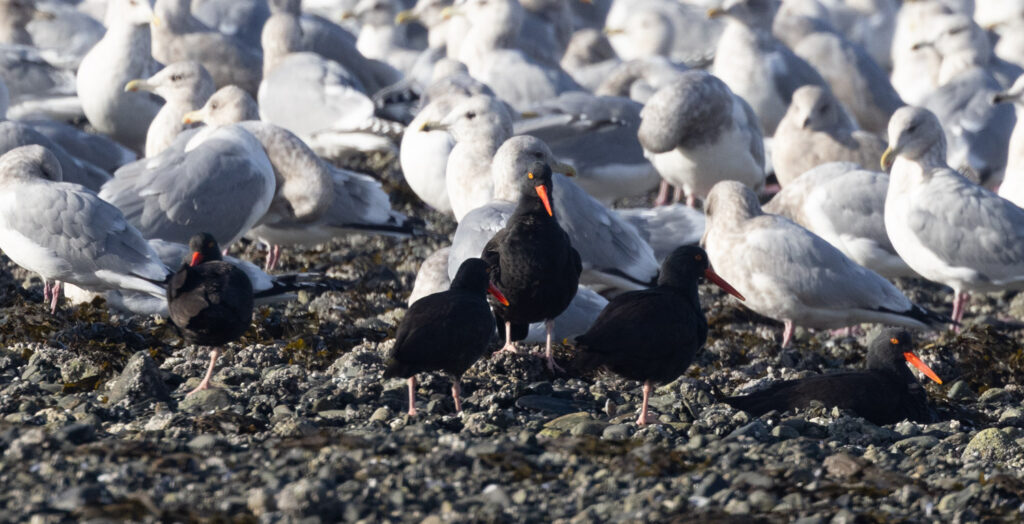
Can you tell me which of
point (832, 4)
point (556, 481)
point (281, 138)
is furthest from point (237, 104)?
point (832, 4)

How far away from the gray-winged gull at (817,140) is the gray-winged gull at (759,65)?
2.35 m

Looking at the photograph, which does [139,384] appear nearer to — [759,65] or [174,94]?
[174,94]

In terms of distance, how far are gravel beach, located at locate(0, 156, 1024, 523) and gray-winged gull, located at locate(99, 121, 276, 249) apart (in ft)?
3.06

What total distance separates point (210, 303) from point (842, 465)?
8.96 feet

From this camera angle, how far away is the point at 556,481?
4.89 metres

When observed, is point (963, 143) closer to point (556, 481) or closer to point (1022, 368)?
point (1022, 368)

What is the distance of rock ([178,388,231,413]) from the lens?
237 inches

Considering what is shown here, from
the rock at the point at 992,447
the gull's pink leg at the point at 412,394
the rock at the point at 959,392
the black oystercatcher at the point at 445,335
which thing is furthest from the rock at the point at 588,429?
the rock at the point at 959,392

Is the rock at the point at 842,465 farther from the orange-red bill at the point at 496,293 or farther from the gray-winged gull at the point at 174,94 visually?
the gray-winged gull at the point at 174,94

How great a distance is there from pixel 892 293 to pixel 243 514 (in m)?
5.21

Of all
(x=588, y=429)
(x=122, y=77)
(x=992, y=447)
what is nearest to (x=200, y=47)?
(x=122, y=77)

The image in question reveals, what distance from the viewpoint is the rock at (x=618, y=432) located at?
558 cm

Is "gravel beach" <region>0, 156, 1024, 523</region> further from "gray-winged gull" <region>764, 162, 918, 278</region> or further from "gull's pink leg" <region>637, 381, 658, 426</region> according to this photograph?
"gray-winged gull" <region>764, 162, 918, 278</region>

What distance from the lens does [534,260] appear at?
6578mm
